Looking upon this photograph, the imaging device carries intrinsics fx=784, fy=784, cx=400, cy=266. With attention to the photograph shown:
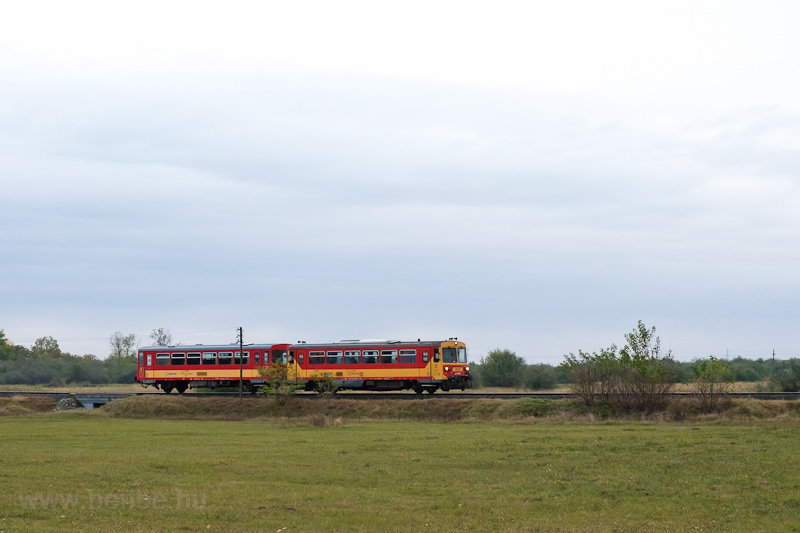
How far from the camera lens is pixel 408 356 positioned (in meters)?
50.3

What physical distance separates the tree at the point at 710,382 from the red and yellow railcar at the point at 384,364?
14712 millimetres

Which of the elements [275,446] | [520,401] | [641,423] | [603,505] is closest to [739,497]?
[603,505]

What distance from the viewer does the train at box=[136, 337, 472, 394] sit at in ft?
163

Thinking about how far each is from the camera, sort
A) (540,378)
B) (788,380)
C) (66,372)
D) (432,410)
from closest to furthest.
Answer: (432,410), (788,380), (540,378), (66,372)

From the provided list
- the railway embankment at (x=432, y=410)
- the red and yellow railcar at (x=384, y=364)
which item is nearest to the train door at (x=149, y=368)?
the railway embankment at (x=432, y=410)

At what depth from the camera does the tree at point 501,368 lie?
77.4 metres

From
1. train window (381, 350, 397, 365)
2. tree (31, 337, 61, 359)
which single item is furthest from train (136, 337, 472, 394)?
tree (31, 337, 61, 359)

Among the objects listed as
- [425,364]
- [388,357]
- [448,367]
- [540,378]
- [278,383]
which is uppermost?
[388,357]

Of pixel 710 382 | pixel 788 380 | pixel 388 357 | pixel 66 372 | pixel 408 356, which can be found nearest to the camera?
pixel 710 382

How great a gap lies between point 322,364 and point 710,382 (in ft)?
80.3

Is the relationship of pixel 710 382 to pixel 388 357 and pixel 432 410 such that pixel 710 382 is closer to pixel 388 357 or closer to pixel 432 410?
pixel 432 410

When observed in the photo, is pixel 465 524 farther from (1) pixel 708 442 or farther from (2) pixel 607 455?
(1) pixel 708 442

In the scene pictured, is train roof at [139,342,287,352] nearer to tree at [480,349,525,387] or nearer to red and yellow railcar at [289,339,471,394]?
red and yellow railcar at [289,339,471,394]

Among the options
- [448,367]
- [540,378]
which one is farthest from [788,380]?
[448,367]
